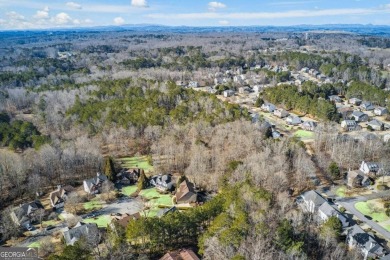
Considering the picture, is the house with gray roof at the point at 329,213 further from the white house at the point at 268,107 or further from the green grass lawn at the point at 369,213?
the white house at the point at 268,107

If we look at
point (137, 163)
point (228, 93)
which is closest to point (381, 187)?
point (137, 163)

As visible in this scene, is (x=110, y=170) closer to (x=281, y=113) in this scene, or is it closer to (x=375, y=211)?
(x=375, y=211)

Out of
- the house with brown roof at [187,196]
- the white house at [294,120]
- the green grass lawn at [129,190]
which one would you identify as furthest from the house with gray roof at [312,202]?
the white house at [294,120]

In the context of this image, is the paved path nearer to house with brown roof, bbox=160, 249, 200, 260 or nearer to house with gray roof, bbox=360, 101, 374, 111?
house with brown roof, bbox=160, 249, 200, 260

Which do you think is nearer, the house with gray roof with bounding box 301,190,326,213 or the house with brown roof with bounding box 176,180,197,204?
the house with gray roof with bounding box 301,190,326,213

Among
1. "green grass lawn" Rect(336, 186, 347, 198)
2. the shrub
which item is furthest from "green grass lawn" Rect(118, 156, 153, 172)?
the shrub
